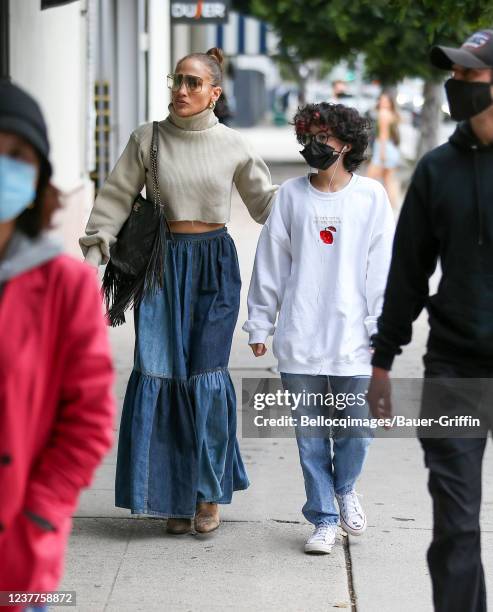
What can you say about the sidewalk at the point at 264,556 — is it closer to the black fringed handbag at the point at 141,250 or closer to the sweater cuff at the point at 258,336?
the sweater cuff at the point at 258,336

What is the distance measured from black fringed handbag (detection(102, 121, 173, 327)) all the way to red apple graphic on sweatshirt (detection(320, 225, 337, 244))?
64 centimetres

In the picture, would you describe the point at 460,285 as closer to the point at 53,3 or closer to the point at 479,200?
the point at 479,200

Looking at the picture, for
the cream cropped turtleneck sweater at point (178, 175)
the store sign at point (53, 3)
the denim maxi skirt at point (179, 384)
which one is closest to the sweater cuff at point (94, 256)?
the cream cropped turtleneck sweater at point (178, 175)

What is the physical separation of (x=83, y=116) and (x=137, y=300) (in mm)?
11824

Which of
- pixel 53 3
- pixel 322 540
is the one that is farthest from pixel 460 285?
pixel 53 3

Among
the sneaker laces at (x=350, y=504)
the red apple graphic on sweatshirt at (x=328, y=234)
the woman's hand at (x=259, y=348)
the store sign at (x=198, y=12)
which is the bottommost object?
the sneaker laces at (x=350, y=504)

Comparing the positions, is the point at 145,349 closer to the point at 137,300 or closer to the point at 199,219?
the point at 137,300

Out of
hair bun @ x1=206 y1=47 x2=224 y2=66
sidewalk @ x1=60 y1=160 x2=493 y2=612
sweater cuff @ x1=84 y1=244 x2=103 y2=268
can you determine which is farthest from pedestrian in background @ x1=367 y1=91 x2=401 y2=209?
sweater cuff @ x1=84 y1=244 x2=103 y2=268

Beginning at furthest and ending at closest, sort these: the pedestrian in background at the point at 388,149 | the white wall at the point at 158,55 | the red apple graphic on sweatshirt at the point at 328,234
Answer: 1. the white wall at the point at 158,55
2. the pedestrian in background at the point at 388,149
3. the red apple graphic on sweatshirt at the point at 328,234

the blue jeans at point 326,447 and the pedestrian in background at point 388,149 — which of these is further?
the pedestrian in background at point 388,149

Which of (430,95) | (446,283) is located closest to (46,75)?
(446,283)

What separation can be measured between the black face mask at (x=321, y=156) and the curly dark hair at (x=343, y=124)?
0.07 m

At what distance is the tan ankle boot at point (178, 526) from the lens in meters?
5.29

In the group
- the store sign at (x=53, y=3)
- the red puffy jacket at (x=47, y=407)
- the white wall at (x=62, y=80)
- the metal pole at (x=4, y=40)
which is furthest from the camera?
the white wall at (x=62, y=80)
